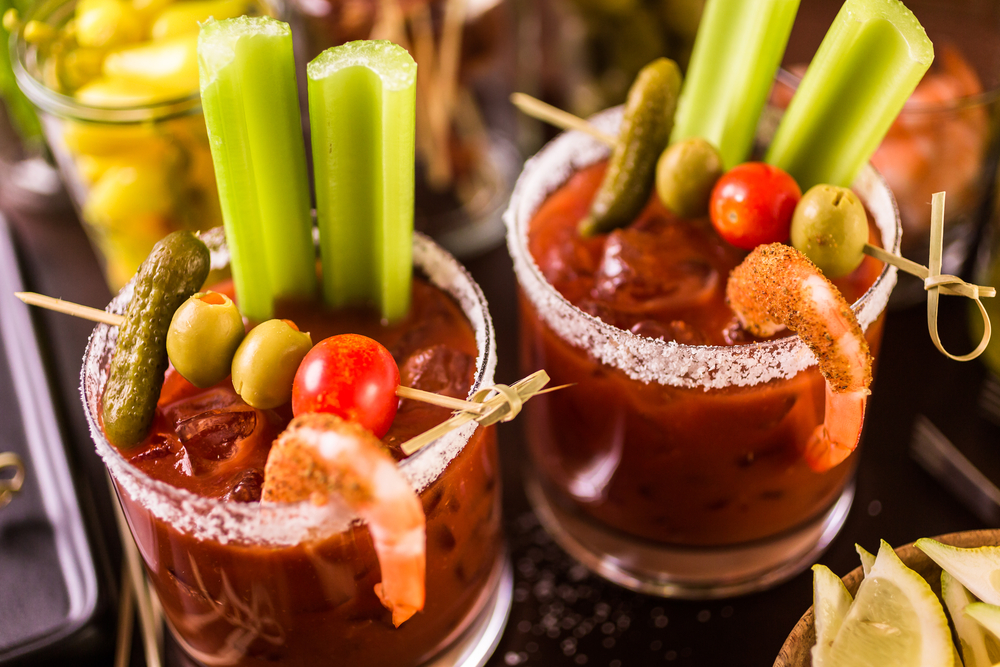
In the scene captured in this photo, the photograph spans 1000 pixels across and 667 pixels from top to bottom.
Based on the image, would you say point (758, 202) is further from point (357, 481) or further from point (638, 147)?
point (357, 481)

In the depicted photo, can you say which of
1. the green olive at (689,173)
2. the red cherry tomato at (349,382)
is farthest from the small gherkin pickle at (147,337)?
the green olive at (689,173)

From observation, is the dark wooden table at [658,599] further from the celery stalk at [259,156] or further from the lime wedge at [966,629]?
the celery stalk at [259,156]

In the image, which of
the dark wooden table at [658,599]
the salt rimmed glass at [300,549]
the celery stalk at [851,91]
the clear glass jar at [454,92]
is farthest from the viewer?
the clear glass jar at [454,92]

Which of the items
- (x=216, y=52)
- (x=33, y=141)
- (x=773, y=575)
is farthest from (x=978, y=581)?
(x=33, y=141)

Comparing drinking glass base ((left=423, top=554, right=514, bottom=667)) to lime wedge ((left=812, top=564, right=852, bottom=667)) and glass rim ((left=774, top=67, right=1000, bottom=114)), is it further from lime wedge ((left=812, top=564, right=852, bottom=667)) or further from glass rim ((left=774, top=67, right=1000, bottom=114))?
glass rim ((left=774, top=67, right=1000, bottom=114))

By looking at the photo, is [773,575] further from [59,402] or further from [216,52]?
[59,402]

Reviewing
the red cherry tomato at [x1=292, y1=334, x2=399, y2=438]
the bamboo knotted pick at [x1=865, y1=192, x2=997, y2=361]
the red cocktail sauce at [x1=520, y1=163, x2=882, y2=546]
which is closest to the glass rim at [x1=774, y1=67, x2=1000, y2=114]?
the red cocktail sauce at [x1=520, y1=163, x2=882, y2=546]
